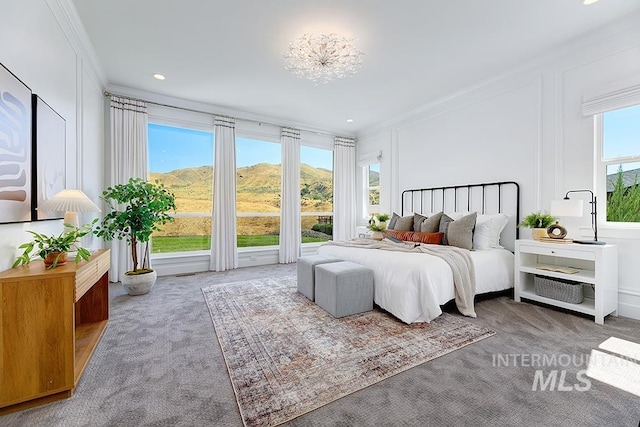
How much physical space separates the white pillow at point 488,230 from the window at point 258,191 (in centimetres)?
359

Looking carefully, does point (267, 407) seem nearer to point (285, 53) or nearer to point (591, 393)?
point (591, 393)

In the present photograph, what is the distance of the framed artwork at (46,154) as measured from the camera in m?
1.97

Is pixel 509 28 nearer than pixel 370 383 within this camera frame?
No

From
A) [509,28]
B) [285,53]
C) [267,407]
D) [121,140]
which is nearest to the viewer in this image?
[267,407]

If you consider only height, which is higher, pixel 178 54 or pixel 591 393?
pixel 178 54

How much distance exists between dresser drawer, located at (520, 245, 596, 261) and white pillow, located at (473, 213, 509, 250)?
38cm

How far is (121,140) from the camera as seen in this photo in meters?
4.10

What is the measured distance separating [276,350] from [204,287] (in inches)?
85.2

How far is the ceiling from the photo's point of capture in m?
2.44

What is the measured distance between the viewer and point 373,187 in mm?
6277

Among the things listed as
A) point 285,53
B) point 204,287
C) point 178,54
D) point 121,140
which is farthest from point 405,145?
point 121,140

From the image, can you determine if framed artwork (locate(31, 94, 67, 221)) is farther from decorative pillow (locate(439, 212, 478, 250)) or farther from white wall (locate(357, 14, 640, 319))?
white wall (locate(357, 14, 640, 319))

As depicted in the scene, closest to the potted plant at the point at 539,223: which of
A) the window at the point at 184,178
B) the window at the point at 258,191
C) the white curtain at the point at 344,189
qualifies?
the white curtain at the point at 344,189

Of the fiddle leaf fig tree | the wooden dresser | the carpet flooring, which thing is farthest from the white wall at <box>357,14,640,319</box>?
the wooden dresser
